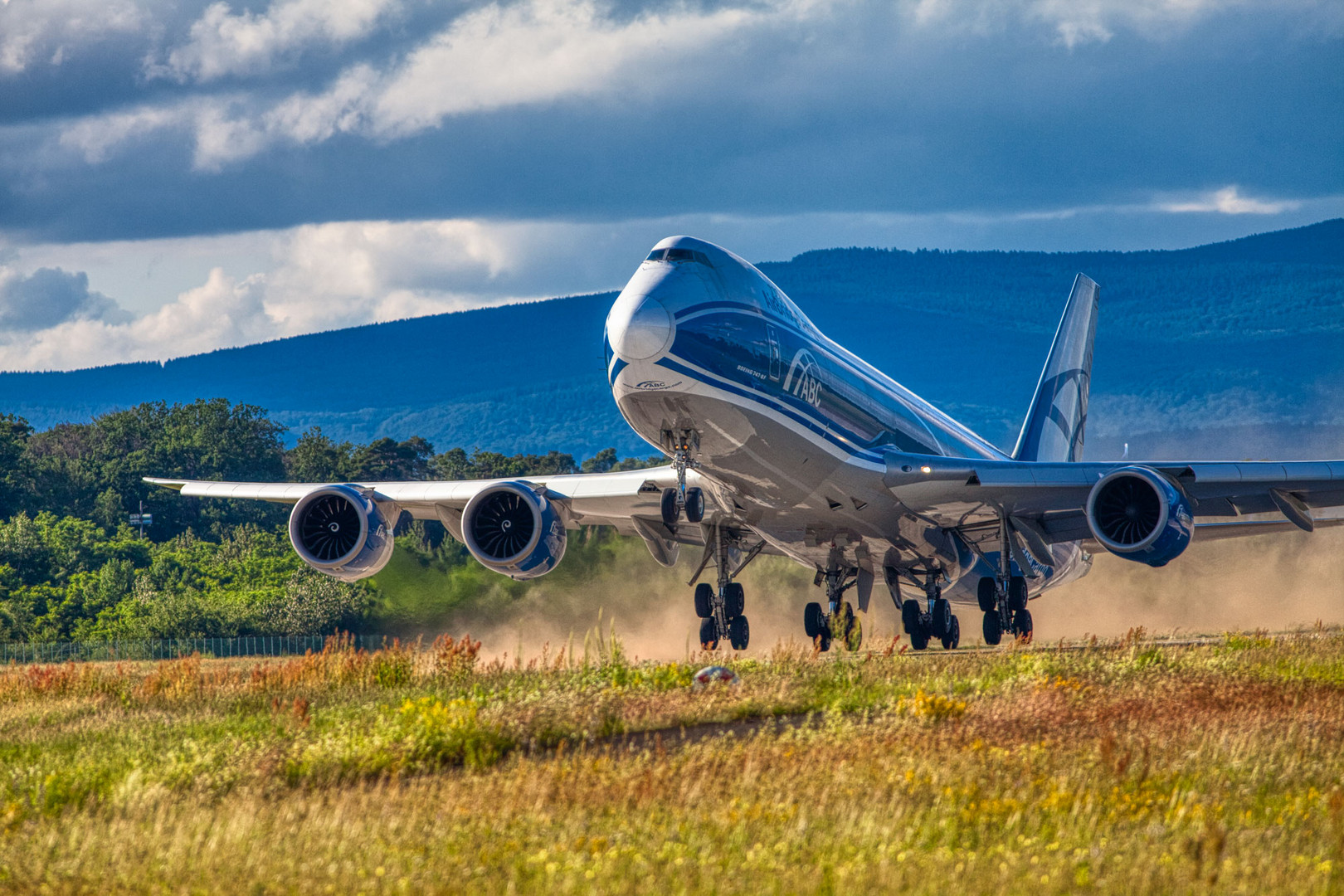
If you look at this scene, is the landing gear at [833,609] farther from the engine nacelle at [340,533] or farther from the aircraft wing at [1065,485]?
the engine nacelle at [340,533]

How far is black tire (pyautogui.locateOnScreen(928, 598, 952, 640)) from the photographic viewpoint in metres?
33.0

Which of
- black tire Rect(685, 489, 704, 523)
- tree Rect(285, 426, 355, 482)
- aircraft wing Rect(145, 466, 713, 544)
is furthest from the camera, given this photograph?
tree Rect(285, 426, 355, 482)

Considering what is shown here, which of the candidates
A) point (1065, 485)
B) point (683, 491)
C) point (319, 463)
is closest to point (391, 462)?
point (319, 463)

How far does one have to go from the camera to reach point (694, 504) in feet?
78.2

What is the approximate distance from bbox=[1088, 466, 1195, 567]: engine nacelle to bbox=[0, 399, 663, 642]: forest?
24.1 metres

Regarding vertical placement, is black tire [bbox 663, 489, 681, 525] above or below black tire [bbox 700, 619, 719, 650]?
above

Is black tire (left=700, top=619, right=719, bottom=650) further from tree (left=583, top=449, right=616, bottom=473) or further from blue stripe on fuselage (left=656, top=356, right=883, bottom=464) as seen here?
tree (left=583, top=449, right=616, bottom=473)

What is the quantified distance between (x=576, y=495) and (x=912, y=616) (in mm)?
7955

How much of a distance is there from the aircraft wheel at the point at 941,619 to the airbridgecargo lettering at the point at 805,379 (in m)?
7.98

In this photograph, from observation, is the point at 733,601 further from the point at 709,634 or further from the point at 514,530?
the point at 514,530

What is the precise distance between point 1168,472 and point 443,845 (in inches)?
818

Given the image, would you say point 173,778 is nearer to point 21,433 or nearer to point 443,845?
point 443,845

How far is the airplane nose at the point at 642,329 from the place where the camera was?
23.3m

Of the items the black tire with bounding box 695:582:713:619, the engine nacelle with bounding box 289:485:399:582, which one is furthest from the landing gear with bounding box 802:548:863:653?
the engine nacelle with bounding box 289:485:399:582
